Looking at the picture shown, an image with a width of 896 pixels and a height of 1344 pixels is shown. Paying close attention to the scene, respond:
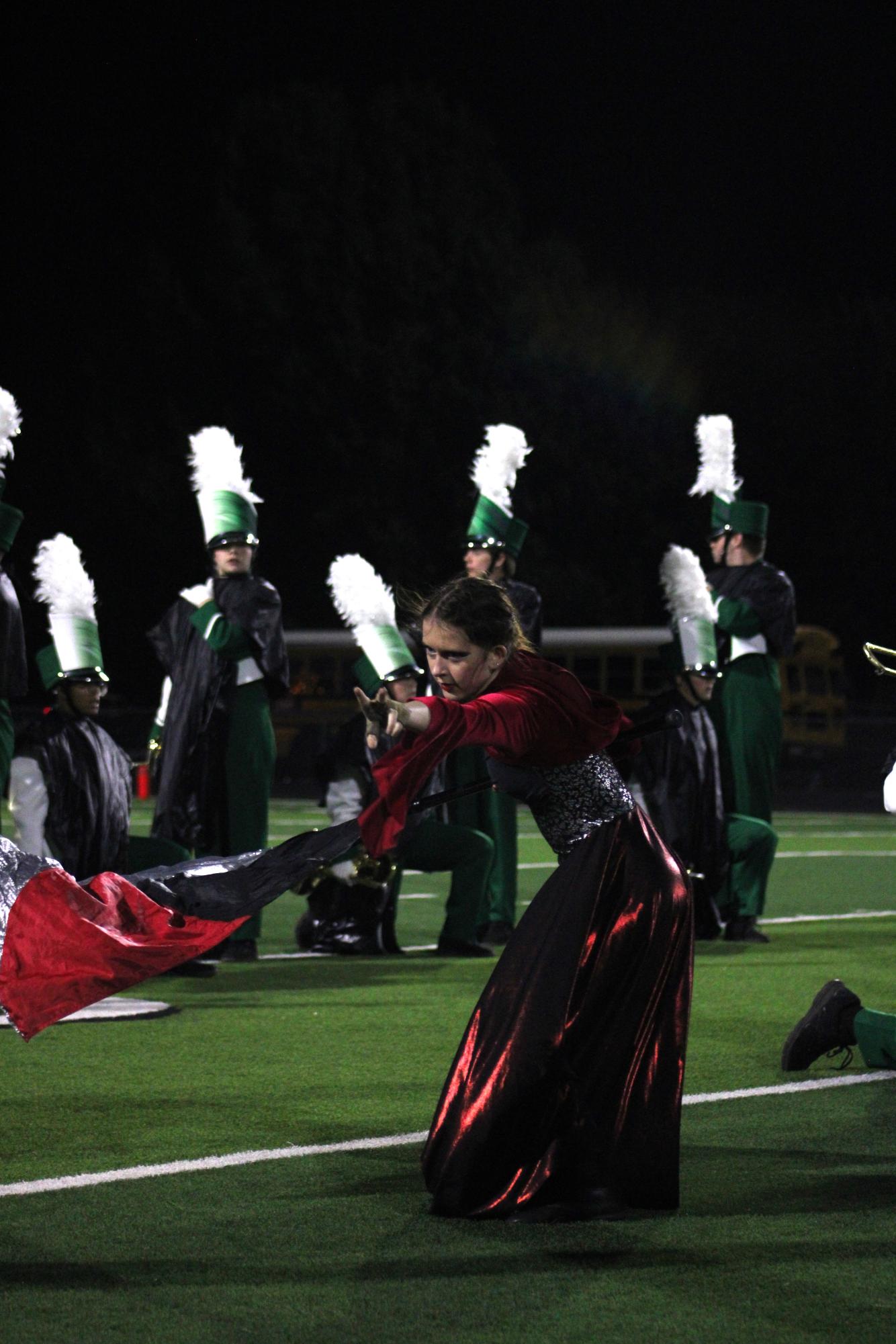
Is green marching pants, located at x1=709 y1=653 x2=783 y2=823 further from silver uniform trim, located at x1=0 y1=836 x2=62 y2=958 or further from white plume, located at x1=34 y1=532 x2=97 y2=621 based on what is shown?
silver uniform trim, located at x1=0 y1=836 x2=62 y2=958

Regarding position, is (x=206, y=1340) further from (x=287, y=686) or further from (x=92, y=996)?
(x=287, y=686)

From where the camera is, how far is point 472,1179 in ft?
15.6

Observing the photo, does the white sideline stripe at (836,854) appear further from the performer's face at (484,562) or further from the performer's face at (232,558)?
the performer's face at (232,558)

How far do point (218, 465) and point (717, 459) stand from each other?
3.12 m

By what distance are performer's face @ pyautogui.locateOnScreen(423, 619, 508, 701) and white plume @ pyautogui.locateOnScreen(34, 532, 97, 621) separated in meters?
4.69

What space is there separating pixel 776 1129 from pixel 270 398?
3314cm

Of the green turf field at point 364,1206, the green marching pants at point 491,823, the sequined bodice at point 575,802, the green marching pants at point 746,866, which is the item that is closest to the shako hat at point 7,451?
the green turf field at point 364,1206

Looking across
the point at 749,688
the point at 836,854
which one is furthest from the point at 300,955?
the point at 836,854

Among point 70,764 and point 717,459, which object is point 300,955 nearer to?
point 70,764

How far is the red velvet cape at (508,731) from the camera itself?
4.43 m

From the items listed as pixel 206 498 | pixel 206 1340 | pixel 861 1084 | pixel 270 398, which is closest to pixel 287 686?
pixel 206 498

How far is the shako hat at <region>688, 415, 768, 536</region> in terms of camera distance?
1131 centimetres

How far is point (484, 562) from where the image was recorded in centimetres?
1046

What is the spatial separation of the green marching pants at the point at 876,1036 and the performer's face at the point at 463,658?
88.4 inches
